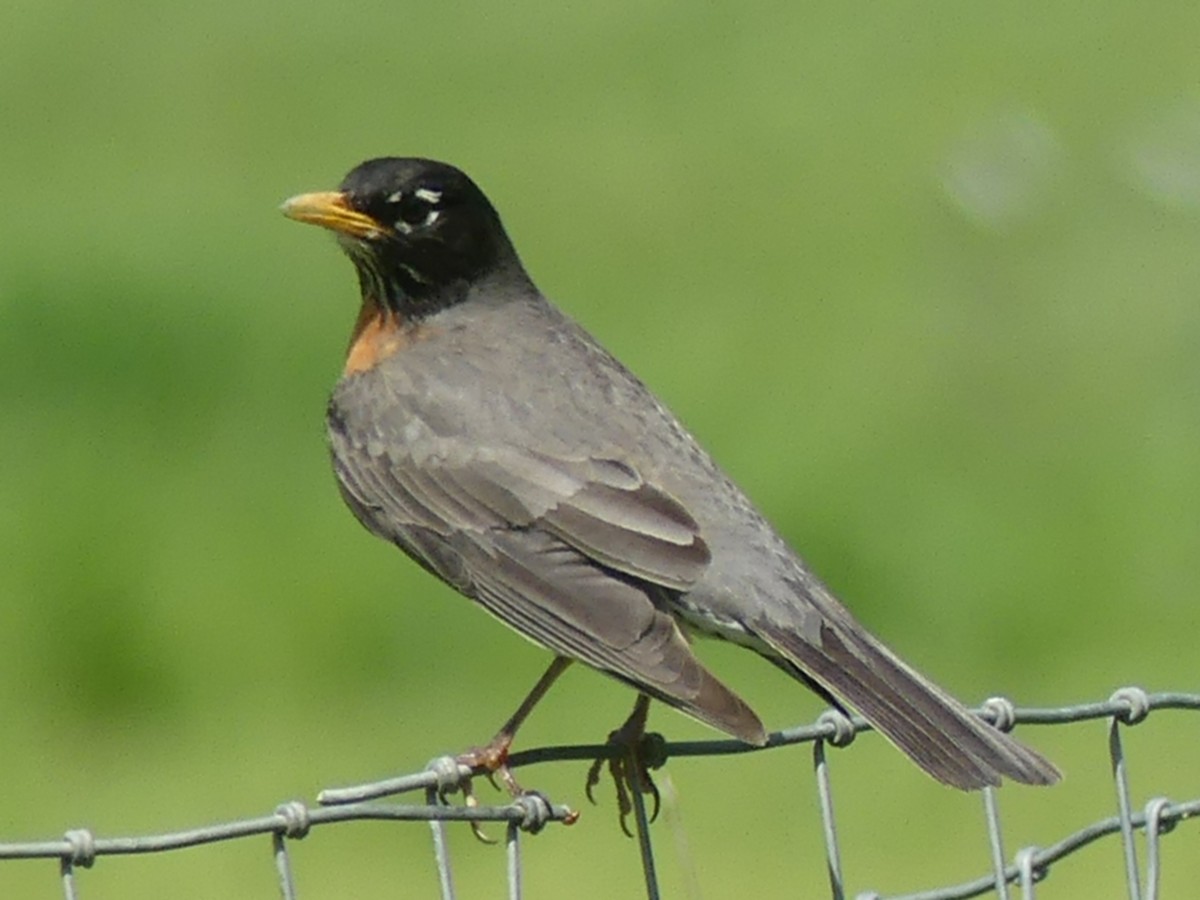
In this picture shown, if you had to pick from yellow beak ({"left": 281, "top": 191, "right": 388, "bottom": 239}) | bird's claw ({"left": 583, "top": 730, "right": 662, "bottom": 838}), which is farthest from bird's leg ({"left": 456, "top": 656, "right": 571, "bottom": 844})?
yellow beak ({"left": 281, "top": 191, "right": 388, "bottom": 239})

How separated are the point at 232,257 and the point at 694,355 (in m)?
2.12

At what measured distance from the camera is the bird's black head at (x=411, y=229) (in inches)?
292

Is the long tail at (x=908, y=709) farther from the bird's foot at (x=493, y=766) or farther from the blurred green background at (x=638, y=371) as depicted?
the blurred green background at (x=638, y=371)

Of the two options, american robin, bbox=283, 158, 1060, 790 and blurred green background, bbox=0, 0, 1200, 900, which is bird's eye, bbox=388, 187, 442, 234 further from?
blurred green background, bbox=0, 0, 1200, 900

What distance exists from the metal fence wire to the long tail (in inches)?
2.1

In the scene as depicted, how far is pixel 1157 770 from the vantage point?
33.8 feet

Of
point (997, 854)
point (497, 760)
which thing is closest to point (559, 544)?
point (497, 760)

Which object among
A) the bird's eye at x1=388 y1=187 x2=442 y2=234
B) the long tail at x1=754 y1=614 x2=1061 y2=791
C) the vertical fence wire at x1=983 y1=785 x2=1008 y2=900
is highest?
the bird's eye at x1=388 y1=187 x2=442 y2=234

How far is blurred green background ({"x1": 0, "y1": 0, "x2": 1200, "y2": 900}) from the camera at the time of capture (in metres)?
10.2

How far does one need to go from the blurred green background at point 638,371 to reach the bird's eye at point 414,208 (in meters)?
2.31

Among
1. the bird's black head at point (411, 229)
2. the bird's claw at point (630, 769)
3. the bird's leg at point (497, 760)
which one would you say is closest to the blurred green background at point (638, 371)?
the bird's black head at point (411, 229)

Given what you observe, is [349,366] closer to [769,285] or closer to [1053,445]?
[1053,445]

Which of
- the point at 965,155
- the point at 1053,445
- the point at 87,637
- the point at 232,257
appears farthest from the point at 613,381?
the point at 965,155

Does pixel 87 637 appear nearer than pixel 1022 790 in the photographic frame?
No
